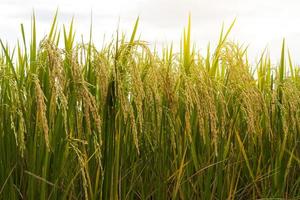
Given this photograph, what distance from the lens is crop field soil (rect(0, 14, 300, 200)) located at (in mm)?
2691

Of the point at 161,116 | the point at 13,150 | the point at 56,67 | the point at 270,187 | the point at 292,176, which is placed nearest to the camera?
the point at 56,67

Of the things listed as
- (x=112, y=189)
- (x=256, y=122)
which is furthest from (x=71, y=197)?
(x=256, y=122)

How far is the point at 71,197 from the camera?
2906mm

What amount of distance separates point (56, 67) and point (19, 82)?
0.88 metres

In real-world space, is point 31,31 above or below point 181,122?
above

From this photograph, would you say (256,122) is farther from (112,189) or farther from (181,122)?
(112,189)

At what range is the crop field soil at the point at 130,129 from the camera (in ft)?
8.83

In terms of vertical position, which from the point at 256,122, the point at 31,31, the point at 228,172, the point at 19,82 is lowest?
the point at 228,172

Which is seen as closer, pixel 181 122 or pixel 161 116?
pixel 161 116

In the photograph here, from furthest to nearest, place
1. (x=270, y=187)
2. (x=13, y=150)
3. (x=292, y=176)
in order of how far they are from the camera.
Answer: (x=292, y=176)
(x=270, y=187)
(x=13, y=150)

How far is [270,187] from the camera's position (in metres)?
3.81

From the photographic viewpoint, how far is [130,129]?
10.1ft

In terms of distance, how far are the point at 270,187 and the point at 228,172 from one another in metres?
0.57

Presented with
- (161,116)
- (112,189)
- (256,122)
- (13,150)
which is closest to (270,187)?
(256,122)
